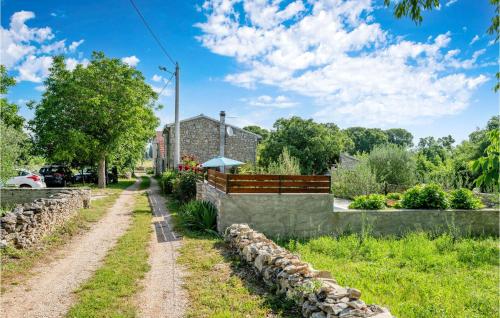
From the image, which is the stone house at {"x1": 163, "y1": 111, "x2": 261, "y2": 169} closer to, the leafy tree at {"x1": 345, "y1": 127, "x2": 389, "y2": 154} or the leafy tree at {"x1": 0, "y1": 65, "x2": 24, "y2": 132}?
the leafy tree at {"x1": 0, "y1": 65, "x2": 24, "y2": 132}

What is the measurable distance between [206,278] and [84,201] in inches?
397

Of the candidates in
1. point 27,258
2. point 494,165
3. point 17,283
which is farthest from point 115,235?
point 494,165

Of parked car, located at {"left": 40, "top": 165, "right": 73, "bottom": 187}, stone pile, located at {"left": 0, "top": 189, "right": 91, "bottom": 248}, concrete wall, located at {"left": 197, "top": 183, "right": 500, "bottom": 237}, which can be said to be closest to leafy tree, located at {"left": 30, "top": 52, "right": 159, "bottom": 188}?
parked car, located at {"left": 40, "top": 165, "right": 73, "bottom": 187}

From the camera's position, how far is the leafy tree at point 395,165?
738 inches

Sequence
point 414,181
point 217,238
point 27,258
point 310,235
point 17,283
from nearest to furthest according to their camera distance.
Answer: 1. point 17,283
2. point 27,258
3. point 217,238
4. point 310,235
5. point 414,181

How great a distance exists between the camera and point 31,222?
815 cm

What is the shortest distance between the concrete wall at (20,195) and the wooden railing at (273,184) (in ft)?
30.6

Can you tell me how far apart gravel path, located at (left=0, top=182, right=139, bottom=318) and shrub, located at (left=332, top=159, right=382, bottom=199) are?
1033cm

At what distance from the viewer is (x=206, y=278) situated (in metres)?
6.12

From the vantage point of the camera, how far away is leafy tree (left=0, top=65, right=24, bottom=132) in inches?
944

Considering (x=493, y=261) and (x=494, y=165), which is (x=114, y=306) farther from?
(x=493, y=261)

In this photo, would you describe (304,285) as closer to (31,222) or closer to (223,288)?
(223,288)

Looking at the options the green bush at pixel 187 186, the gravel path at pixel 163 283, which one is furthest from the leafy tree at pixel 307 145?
the gravel path at pixel 163 283

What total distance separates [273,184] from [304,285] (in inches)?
217
